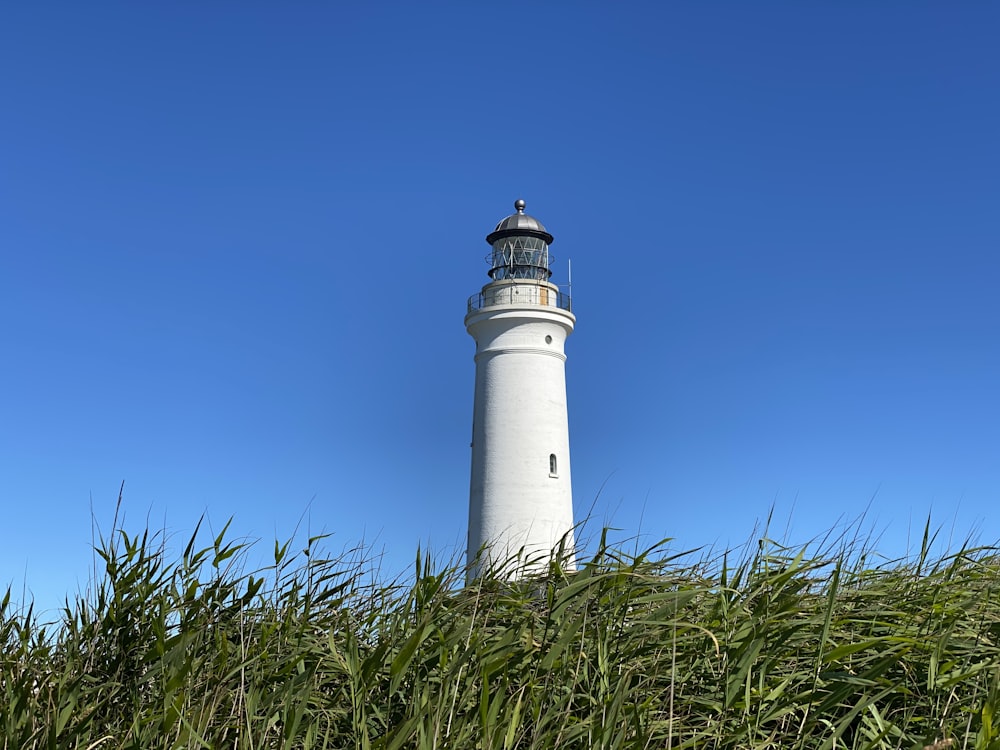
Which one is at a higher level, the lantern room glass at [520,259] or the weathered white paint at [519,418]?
the lantern room glass at [520,259]

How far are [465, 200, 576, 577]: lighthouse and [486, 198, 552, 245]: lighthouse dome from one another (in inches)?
1.2

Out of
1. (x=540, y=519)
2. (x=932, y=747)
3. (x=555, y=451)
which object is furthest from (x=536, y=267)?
(x=932, y=747)

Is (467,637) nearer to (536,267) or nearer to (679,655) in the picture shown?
(679,655)

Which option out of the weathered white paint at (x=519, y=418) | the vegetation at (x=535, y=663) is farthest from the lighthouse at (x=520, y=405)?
the vegetation at (x=535, y=663)

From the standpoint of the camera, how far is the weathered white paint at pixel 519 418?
2042 cm

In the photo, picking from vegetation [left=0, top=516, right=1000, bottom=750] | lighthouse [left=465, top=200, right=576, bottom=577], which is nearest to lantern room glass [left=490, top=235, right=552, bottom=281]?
lighthouse [left=465, top=200, right=576, bottom=577]

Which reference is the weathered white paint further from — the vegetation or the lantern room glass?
the vegetation

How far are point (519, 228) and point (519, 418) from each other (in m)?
4.53

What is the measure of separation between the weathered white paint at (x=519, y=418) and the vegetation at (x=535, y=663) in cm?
1310

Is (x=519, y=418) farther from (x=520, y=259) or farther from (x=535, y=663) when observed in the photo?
(x=535, y=663)

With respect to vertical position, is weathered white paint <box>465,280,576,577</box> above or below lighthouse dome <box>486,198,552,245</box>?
below

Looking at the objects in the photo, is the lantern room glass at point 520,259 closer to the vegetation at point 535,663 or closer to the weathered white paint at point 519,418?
the weathered white paint at point 519,418

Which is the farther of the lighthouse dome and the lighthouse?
the lighthouse dome

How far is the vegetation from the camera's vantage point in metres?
5.12
